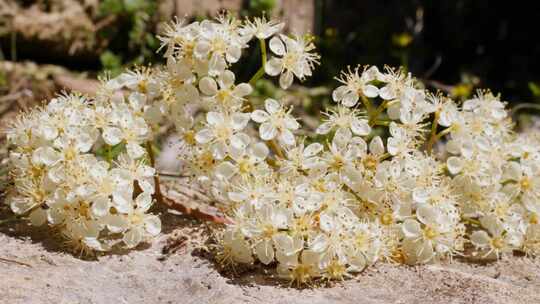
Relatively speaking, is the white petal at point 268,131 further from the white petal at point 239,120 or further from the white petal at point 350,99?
the white petal at point 350,99

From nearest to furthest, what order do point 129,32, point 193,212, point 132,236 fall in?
point 132,236
point 193,212
point 129,32

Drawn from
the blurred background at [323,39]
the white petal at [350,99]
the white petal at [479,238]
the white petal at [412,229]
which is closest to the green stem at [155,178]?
the white petal at [350,99]

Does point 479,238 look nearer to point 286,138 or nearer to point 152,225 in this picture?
point 286,138

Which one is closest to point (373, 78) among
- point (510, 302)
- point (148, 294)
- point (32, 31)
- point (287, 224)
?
point (287, 224)

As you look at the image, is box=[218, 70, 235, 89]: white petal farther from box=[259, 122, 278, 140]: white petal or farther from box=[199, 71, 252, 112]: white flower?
box=[259, 122, 278, 140]: white petal

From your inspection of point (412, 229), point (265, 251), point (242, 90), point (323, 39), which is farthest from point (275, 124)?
point (323, 39)

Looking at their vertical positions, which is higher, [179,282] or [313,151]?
[313,151]

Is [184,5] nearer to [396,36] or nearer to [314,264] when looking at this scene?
[396,36]
